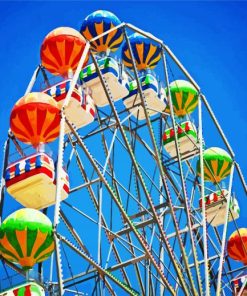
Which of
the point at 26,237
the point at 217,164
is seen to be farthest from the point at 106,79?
the point at 26,237

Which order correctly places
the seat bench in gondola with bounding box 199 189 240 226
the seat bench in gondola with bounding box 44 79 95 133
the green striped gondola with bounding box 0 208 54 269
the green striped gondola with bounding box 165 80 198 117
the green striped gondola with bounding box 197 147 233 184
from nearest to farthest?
1. the green striped gondola with bounding box 0 208 54 269
2. the seat bench in gondola with bounding box 44 79 95 133
3. the seat bench in gondola with bounding box 199 189 240 226
4. the green striped gondola with bounding box 197 147 233 184
5. the green striped gondola with bounding box 165 80 198 117

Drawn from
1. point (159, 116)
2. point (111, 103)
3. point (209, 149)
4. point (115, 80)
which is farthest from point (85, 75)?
point (209, 149)

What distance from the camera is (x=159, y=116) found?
2742cm

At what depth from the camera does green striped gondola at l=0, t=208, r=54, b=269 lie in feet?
59.0

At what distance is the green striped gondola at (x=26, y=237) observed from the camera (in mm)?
17969

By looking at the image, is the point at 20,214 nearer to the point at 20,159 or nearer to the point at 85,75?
the point at 20,159

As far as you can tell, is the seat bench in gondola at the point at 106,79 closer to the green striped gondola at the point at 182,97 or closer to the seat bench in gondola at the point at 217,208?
the green striped gondola at the point at 182,97

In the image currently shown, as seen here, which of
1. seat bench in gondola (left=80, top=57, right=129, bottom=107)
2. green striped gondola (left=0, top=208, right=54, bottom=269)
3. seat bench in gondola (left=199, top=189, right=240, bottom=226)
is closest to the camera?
green striped gondola (left=0, top=208, right=54, bottom=269)

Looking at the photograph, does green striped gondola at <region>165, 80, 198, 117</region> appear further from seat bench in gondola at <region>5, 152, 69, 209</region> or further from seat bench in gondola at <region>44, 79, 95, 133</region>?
seat bench in gondola at <region>5, 152, 69, 209</region>

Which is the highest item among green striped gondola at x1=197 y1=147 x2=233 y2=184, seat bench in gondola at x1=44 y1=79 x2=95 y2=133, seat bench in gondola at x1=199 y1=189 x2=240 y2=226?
seat bench in gondola at x1=44 y1=79 x2=95 y2=133

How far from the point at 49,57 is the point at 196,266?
6.63 m

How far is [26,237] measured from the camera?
18.0 metres

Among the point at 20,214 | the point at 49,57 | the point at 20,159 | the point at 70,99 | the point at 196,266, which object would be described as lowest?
the point at 196,266

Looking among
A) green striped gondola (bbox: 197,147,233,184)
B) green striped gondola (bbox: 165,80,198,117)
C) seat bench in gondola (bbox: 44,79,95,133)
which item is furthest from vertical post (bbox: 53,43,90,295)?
green striped gondola (bbox: 197,147,233,184)
